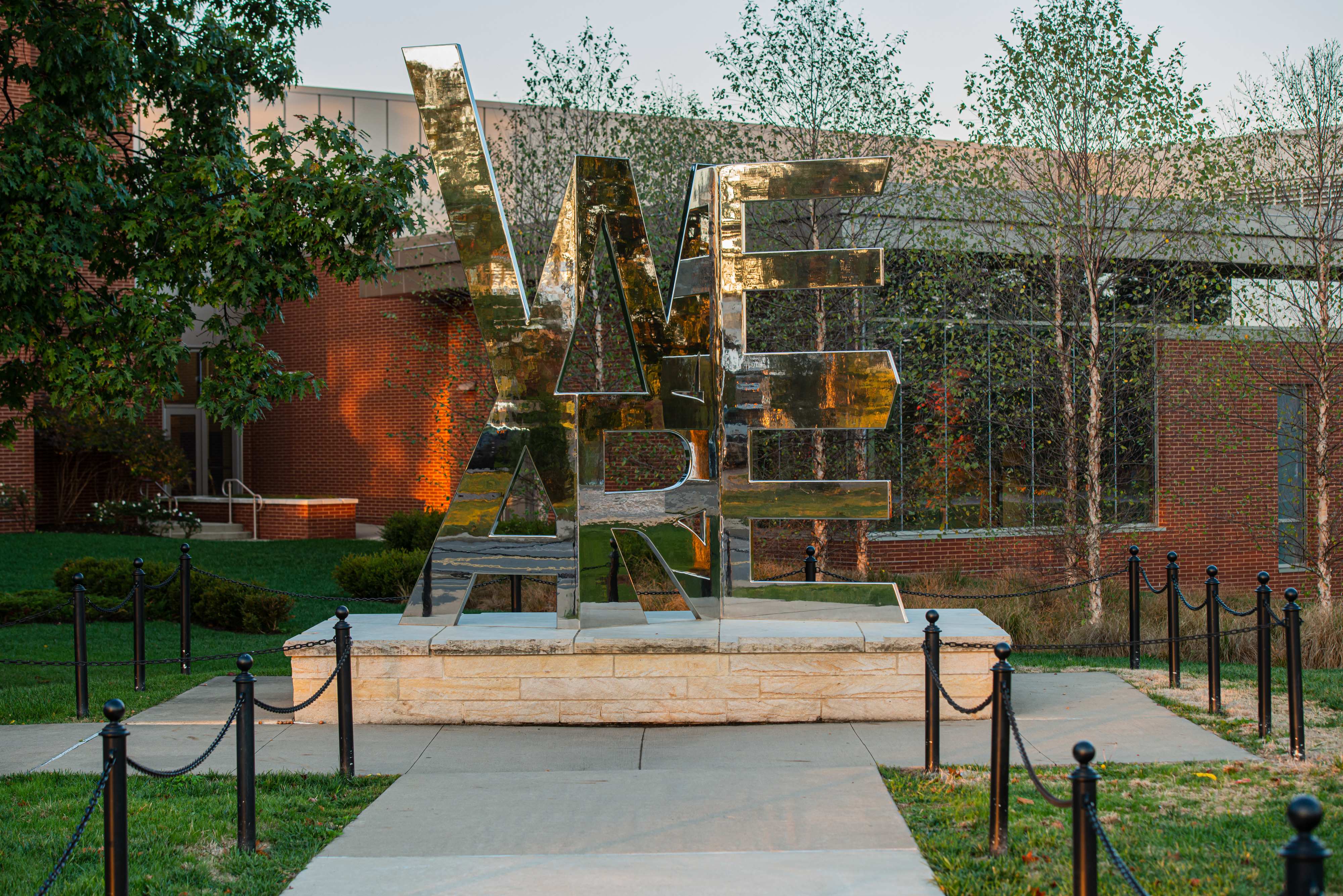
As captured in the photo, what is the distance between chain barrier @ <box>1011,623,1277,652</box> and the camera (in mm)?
7621

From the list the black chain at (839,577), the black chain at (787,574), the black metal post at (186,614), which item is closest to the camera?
the black metal post at (186,614)

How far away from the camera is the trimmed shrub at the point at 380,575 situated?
46.9 feet

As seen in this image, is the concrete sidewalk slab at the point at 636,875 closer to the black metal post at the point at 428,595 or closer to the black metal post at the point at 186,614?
the black metal post at the point at 428,595

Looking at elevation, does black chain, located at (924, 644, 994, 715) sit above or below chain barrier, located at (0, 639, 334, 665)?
above

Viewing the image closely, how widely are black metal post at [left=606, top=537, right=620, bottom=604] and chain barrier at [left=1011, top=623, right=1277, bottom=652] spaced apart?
10.2 feet

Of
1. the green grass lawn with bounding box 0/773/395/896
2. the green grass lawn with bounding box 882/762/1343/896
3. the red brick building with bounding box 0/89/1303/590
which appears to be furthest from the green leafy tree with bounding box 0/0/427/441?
the red brick building with bounding box 0/89/1303/590

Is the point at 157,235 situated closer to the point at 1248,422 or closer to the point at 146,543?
the point at 146,543

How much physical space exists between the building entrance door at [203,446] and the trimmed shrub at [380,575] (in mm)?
16249

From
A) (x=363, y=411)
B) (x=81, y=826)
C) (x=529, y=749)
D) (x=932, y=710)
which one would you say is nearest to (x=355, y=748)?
(x=529, y=749)

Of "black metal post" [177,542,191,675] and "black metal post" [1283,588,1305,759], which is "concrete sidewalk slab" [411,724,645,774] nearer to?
"black metal post" [177,542,191,675]

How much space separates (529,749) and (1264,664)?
4712mm

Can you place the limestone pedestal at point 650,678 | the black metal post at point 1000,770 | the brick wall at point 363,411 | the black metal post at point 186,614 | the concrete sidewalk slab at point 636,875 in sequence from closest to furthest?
1. the concrete sidewalk slab at point 636,875
2. the black metal post at point 1000,770
3. the limestone pedestal at point 650,678
4. the black metal post at point 186,614
5. the brick wall at point 363,411

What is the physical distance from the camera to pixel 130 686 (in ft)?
31.1

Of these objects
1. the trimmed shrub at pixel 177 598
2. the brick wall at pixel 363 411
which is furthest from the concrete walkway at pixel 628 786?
the brick wall at pixel 363 411
